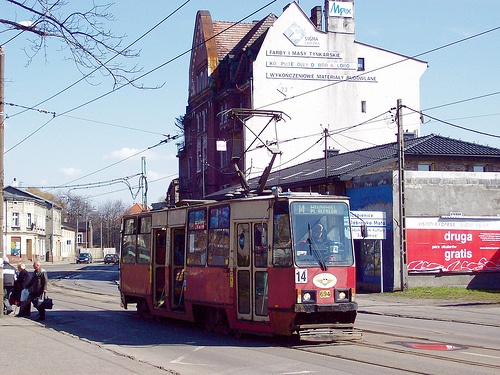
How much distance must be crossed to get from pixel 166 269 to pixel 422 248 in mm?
17707

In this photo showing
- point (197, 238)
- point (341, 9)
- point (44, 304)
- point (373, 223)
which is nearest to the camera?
point (197, 238)

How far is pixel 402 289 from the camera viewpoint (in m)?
32.4

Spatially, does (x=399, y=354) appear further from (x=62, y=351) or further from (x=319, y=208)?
(x=62, y=351)

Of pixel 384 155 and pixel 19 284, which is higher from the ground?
pixel 384 155

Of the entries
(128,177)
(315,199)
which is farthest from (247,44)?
(315,199)

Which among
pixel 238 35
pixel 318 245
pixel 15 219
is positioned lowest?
pixel 318 245

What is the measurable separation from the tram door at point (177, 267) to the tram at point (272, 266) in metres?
0.33

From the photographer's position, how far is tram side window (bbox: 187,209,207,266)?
17.3 m

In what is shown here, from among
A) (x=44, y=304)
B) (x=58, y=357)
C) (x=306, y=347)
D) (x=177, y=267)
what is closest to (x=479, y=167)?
(x=177, y=267)

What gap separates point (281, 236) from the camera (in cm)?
1466

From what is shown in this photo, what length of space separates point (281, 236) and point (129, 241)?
8568mm

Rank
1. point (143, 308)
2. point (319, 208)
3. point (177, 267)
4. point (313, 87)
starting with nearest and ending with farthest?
point (319, 208)
point (177, 267)
point (143, 308)
point (313, 87)

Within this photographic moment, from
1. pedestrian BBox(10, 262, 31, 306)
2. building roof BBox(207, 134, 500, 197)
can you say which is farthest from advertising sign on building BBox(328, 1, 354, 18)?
pedestrian BBox(10, 262, 31, 306)

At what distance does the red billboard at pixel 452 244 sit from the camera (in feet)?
112
